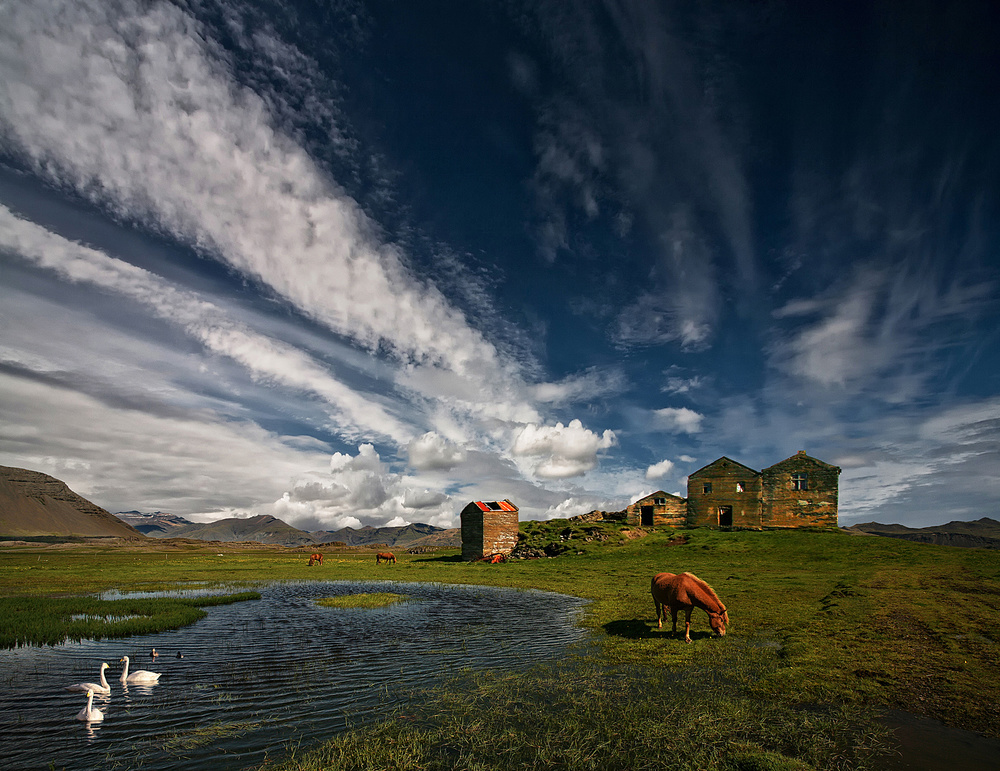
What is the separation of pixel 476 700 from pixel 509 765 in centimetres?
381

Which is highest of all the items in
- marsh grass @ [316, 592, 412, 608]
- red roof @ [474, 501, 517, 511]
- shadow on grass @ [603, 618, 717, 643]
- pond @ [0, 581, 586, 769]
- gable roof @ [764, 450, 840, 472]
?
gable roof @ [764, 450, 840, 472]

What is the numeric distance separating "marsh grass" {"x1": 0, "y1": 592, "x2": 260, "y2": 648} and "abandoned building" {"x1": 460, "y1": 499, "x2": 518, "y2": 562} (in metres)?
45.0

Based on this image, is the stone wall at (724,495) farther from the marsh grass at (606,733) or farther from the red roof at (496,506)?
the marsh grass at (606,733)

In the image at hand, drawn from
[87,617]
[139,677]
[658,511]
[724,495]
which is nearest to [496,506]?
[658,511]

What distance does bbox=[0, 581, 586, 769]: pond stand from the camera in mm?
10555

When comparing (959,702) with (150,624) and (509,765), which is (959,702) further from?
(150,624)

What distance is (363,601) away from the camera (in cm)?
3158

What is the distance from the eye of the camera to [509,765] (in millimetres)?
9242

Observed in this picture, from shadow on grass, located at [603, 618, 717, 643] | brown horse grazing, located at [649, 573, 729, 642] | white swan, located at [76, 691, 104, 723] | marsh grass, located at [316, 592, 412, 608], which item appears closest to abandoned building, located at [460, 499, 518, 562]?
marsh grass, located at [316, 592, 412, 608]

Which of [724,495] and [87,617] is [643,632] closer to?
[87,617]

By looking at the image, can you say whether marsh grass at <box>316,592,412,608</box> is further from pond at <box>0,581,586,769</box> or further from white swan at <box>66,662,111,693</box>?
white swan at <box>66,662,111,693</box>

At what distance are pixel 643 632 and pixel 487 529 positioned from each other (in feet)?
183

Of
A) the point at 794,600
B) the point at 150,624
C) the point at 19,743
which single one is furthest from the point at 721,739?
the point at 150,624

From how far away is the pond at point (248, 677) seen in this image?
1055cm
